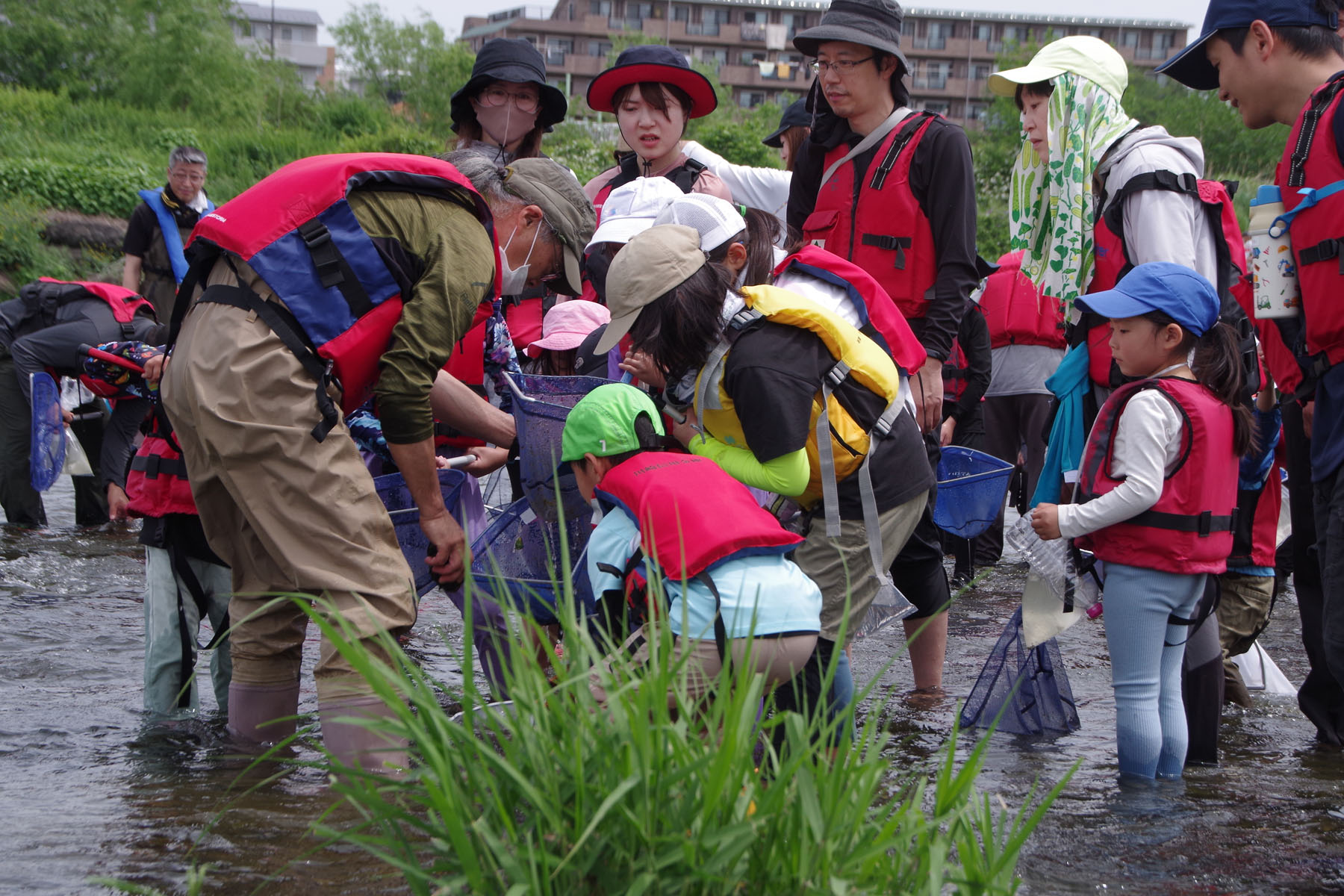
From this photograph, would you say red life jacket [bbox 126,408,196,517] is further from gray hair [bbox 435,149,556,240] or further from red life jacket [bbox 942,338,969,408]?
red life jacket [bbox 942,338,969,408]

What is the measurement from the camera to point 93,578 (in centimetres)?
673

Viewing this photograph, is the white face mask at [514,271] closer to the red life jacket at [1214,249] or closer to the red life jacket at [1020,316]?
the red life jacket at [1214,249]

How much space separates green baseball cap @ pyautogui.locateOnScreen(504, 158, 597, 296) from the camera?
12.4ft

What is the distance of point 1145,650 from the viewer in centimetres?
345

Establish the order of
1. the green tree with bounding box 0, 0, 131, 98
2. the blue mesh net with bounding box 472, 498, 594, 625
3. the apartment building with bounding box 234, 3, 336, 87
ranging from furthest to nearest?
1. the apartment building with bounding box 234, 3, 336, 87
2. the green tree with bounding box 0, 0, 131, 98
3. the blue mesh net with bounding box 472, 498, 594, 625

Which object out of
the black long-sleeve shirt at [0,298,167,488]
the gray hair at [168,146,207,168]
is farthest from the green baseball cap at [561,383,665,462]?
the gray hair at [168,146,207,168]

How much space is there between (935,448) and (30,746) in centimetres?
309

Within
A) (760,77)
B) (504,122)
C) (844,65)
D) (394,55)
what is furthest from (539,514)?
(760,77)

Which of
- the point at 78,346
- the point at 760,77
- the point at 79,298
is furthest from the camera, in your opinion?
the point at 760,77

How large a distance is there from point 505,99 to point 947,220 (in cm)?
206

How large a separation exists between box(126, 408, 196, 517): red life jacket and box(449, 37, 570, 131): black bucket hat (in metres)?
2.01

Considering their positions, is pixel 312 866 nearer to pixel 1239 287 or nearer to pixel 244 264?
pixel 244 264

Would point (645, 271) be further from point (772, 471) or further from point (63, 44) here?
point (63, 44)

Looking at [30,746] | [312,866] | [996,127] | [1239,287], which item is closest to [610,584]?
[312,866]
